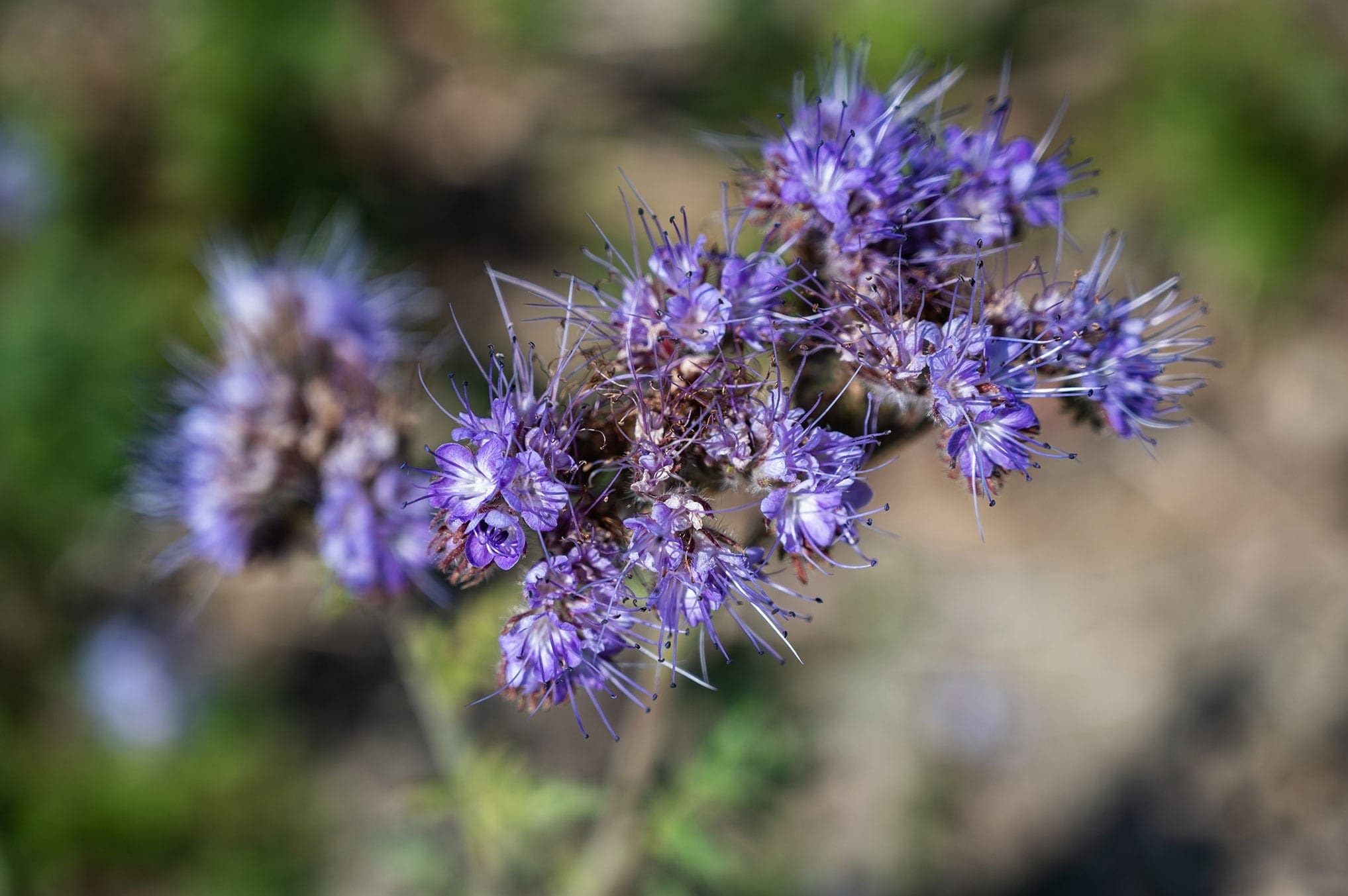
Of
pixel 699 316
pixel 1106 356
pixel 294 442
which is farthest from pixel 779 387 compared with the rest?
pixel 294 442

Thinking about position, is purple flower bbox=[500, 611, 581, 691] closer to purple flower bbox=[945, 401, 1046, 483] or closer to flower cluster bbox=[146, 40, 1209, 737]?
flower cluster bbox=[146, 40, 1209, 737]

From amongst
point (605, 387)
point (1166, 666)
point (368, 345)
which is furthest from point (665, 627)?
point (1166, 666)

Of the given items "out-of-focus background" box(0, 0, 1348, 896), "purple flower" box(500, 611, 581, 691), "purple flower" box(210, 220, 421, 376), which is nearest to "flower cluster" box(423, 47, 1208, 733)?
"purple flower" box(500, 611, 581, 691)

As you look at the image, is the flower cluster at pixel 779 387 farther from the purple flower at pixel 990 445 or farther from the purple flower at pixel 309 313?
the purple flower at pixel 309 313

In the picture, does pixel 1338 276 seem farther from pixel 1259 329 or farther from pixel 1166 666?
pixel 1166 666

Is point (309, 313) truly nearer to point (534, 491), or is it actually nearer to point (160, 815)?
point (534, 491)

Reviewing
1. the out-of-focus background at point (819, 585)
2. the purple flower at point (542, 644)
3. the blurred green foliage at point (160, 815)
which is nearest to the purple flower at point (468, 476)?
the purple flower at point (542, 644)

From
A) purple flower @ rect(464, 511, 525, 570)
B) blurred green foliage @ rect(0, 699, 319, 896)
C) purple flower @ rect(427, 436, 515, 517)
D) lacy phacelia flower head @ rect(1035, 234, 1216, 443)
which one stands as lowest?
blurred green foliage @ rect(0, 699, 319, 896)
